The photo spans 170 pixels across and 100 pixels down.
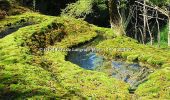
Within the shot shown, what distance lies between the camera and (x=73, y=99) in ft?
33.7

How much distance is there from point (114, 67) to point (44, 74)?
372 centimetres

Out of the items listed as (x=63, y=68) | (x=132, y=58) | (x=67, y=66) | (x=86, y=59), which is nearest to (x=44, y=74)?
(x=63, y=68)

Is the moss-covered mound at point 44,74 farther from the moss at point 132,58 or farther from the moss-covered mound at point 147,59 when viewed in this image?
the moss at point 132,58

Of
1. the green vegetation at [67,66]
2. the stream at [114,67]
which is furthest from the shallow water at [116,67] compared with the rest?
the green vegetation at [67,66]

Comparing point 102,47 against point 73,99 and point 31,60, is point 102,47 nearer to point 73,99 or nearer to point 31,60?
point 31,60

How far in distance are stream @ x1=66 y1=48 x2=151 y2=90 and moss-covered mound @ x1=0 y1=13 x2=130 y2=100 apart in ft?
2.14

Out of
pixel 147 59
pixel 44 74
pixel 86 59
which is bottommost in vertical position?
pixel 86 59

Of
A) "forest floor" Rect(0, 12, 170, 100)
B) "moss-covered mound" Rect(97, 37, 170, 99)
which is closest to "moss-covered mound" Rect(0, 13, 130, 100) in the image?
"forest floor" Rect(0, 12, 170, 100)

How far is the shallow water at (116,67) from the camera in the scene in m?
13.5

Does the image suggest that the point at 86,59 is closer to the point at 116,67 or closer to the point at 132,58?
the point at 116,67

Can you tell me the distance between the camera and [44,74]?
1256cm

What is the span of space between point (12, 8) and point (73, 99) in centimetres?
2155

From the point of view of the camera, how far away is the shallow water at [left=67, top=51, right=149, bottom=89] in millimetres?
13530

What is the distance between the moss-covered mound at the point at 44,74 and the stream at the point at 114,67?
65 cm
